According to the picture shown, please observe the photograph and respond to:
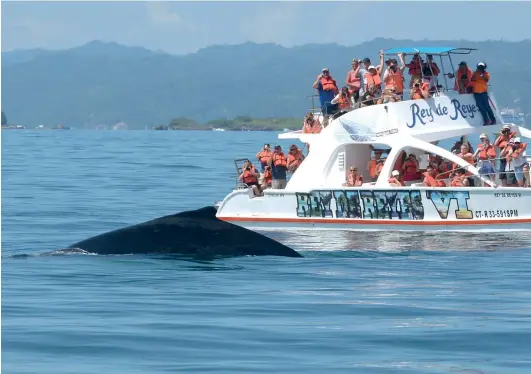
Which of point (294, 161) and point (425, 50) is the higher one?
point (425, 50)

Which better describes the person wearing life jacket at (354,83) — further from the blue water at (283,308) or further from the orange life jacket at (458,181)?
the blue water at (283,308)

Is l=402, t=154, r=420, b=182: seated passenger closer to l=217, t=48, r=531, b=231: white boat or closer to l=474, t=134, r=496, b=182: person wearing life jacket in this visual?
l=217, t=48, r=531, b=231: white boat

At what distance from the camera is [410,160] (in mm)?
32469

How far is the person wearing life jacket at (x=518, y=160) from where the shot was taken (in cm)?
3031

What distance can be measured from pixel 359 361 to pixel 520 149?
648 inches

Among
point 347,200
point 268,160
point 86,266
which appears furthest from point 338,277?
point 268,160

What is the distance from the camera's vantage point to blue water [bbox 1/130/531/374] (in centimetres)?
1487

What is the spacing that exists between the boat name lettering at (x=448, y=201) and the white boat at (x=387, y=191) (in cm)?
2

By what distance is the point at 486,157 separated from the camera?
3086 centimetres

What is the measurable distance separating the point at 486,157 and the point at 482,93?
142 inches

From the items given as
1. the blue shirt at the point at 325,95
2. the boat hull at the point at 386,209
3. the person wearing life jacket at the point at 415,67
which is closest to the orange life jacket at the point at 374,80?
the person wearing life jacket at the point at 415,67

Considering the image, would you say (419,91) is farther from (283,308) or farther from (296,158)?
(283,308)

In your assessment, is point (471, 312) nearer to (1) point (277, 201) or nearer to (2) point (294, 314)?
(2) point (294, 314)

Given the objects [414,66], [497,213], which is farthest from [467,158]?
[414,66]
